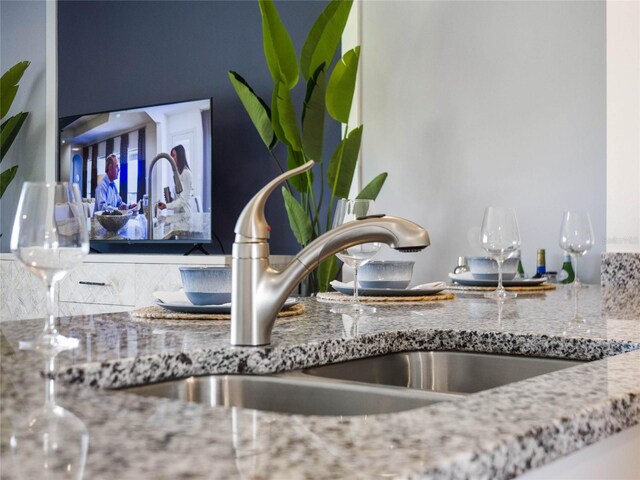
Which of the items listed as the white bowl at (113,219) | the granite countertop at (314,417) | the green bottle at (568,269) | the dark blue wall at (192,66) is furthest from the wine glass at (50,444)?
the white bowl at (113,219)

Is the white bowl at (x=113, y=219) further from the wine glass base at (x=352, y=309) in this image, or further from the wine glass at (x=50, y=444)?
the wine glass at (x=50, y=444)

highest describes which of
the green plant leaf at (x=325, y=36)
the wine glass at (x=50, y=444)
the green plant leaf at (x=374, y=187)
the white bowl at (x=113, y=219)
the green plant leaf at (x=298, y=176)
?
the green plant leaf at (x=325, y=36)

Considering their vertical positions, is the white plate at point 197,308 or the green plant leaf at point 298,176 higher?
the green plant leaf at point 298,176

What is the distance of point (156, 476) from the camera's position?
0.47m

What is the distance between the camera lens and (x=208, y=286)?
1.43 meters

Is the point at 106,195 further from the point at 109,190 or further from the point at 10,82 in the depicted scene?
the point at 10,82

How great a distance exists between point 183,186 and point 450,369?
3501 mm

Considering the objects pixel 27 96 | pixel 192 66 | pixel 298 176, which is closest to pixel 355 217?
pixel 298 176

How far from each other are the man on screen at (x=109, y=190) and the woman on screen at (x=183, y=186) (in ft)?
1.52

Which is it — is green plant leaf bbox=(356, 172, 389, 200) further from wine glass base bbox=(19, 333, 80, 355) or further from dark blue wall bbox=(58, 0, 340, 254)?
wine glass base bbox=(19, 333, 80, 355)

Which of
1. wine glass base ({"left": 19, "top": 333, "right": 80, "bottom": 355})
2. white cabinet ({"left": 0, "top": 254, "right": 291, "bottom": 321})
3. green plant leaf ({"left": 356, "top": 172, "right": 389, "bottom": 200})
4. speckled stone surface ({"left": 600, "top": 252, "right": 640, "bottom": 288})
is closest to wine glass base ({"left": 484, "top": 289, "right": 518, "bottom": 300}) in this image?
speckled stone surface ({"left": 600, "top": 252, "right": 640, "bottom": 288})

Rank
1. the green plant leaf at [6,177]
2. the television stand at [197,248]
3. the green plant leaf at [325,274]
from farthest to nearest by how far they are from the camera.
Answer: the green plant leaf at [6,177] → the television stand at [197,248] → the green plant leaf at [325,274]

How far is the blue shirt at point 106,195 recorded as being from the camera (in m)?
4.96

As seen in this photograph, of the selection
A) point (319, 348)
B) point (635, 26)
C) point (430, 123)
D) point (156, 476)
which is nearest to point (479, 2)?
point (430, 123)
